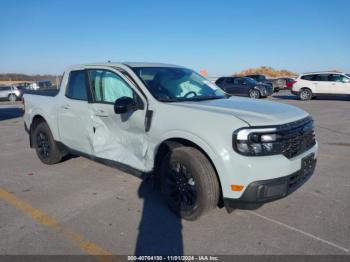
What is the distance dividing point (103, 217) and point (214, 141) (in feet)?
5.41

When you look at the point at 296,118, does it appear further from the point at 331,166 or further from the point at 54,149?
the point at 54,149

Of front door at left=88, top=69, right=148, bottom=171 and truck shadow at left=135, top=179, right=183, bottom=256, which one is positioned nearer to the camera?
truck shadow at left=135, top=179, right=183, bottom=256

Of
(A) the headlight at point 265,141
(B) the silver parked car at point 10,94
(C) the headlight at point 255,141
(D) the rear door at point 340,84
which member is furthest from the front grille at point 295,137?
(B) the silver parked car at point 10,94

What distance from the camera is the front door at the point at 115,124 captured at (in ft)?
13.4

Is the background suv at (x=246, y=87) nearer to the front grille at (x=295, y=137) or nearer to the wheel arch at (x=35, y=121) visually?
the wheel arch at (x=35, y=121)

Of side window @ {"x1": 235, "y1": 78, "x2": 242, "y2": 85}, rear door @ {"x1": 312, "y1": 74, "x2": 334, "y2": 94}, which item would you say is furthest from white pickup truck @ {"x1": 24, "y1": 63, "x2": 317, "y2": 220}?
side window @ {"x1": 235, "y1": 78, "x2": 242, "y2": 85}

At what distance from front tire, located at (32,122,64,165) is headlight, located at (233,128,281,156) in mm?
3657

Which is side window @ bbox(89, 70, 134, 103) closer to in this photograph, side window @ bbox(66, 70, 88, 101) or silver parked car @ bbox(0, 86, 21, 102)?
side window @ bbox(66, 70, 88, 101)

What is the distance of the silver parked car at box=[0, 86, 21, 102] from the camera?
26734mm

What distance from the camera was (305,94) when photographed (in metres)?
20.1

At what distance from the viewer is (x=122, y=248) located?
3156 mm

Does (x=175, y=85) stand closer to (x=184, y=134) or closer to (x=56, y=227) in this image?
(x=184, y=134)

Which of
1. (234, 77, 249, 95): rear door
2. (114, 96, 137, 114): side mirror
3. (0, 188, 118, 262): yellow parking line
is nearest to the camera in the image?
(0, 188, 118, 262): yellow parking line

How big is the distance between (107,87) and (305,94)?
59.3 ft
